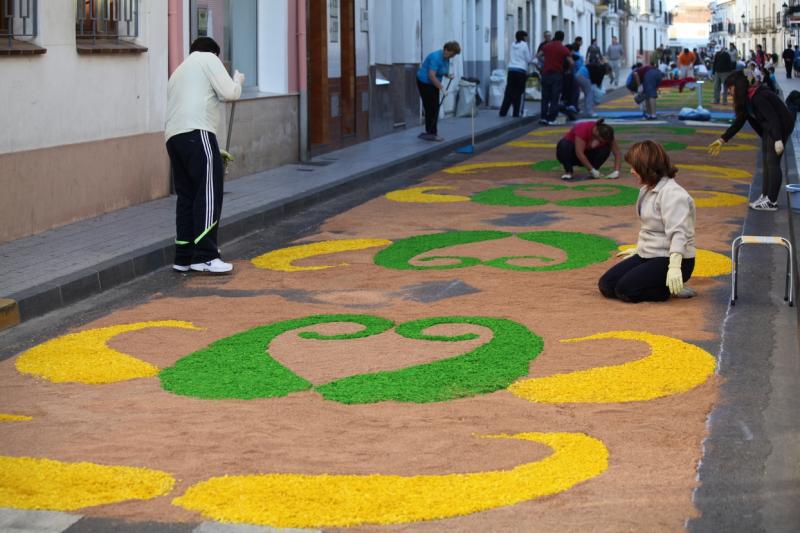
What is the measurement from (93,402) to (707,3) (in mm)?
173165

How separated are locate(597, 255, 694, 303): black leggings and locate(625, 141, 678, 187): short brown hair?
1.77ft

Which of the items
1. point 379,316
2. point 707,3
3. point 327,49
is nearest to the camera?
point 379,316

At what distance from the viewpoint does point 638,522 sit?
470cm

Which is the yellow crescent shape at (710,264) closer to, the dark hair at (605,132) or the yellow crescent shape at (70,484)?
the dark hair at (605,132)

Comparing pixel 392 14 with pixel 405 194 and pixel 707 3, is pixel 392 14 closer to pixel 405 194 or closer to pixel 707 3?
pixel 405 194

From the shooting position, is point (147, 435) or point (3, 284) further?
point (3, 284)

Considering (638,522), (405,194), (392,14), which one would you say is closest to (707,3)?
(392,14)

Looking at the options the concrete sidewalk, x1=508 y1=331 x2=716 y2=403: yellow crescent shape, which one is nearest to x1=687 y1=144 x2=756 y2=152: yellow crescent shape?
the concrete sidewalk

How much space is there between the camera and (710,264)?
10195 millimetres

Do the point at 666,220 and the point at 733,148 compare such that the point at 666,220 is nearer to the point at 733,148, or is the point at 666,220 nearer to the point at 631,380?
the point at 631,380

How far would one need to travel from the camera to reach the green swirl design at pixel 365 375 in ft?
21.4

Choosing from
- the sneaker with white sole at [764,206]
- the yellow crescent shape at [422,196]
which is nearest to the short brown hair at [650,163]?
the sneaker with white sole at [764,206]

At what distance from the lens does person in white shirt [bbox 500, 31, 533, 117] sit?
95.8ft

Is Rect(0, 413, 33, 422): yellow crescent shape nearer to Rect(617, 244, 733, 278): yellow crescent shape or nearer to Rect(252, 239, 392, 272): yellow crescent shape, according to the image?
Rect(252, 239, 392, 272): yellow crescent shape
